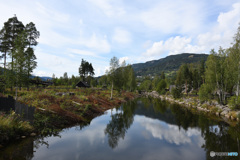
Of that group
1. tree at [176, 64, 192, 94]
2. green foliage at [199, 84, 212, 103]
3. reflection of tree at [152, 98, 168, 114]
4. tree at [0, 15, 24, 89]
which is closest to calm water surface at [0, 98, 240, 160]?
reflection of tree at [152, 98, 168, 114]

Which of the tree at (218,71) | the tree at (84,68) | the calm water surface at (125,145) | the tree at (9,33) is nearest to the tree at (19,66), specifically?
the calm water surface at (125,145)

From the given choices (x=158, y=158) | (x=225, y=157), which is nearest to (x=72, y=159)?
(x=158, y=158)

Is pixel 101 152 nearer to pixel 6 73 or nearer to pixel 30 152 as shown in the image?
pixel 30 152

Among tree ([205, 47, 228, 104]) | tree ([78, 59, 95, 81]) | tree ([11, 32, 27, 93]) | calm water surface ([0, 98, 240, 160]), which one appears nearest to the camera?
calm water surface ([0, 98, 240, 160])

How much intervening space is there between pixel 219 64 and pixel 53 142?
39279mm

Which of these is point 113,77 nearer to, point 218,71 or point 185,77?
point 218,71

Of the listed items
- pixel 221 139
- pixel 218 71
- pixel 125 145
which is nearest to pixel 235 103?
pixel 218 71

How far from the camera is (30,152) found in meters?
10.6

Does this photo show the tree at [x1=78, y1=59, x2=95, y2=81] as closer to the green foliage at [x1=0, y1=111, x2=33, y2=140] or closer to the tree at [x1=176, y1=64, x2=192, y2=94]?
the tree at [x1=176, y1=64, x2=192, y2=94]

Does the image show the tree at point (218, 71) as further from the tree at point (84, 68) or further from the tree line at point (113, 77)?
the tree at point (84, 68)

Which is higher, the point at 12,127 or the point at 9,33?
the point at 9,33

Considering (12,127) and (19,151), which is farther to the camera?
(12,127)

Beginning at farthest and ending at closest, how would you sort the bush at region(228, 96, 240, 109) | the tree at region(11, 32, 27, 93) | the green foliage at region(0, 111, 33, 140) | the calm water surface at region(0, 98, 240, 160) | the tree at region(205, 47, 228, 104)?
the tree at region(205, 47, 228, 104) < the bush at region(228, 96, 240, 109) < the tree at region(11, 32, 27, 93) < the green foliage at region(0, 111, 33, 140) < the calm water surface at region(0, 98, 240, 160)

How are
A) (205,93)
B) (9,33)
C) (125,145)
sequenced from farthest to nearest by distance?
(205,93) → (9,33) → (125,145)
